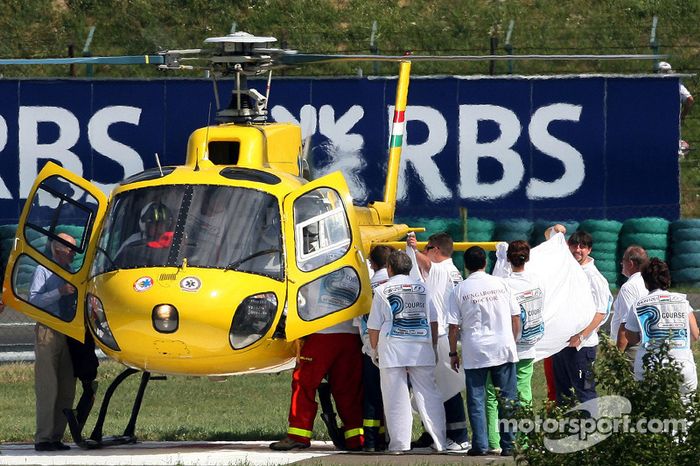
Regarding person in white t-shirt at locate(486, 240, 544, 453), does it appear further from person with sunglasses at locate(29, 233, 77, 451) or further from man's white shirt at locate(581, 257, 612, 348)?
person with sunglasses at locate(29, 233, 77, 451)

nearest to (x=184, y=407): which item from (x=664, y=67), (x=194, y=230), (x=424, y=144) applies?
(x=194, y=230)

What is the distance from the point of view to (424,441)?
1270cm

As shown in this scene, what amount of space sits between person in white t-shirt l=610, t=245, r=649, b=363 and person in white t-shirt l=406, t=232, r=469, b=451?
140 cm

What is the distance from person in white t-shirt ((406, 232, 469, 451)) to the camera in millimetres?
12578

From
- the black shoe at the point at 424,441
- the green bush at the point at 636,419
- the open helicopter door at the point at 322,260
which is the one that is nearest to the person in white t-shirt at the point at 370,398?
the open helicopter door at the point at 322,260

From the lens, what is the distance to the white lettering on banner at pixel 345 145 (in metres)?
25.0

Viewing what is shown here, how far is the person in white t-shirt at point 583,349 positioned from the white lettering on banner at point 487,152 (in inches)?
464

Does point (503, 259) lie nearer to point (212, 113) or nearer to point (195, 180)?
point (195, 180)

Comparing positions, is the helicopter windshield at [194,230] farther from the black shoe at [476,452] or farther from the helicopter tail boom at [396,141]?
the helicopter tail boom at [396,141]

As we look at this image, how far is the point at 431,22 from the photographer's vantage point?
31766mm

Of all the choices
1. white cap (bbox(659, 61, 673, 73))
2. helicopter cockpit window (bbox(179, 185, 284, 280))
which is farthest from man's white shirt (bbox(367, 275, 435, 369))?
white cap (bbox(659, 61, 673, 73))

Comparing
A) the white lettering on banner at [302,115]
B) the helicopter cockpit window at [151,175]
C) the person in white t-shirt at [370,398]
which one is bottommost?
the person in white t-shirt at [370,398]

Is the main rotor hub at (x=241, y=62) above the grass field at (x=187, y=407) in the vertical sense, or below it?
above

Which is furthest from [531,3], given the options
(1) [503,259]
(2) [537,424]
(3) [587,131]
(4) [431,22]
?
(2) [537,424]
